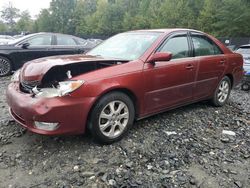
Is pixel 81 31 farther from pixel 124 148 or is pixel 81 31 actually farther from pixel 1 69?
pixel 124 148

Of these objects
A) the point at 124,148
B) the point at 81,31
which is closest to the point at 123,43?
the point at 124,148

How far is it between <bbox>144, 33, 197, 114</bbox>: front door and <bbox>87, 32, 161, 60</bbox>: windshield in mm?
245

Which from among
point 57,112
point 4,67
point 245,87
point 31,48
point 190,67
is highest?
point 190,67

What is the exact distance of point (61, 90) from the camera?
3504mm

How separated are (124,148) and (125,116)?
0.44 meters

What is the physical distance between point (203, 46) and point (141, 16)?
1706 inches

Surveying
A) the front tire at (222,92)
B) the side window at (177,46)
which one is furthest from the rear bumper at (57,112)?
the front tire at (222,92)

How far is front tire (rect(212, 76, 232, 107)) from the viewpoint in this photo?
19.2 feet

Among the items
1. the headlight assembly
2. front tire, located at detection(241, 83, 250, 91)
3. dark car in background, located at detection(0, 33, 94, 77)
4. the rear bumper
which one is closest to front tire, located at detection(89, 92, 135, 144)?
the rear bumper

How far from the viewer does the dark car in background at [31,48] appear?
349 inches

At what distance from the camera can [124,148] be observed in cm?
389

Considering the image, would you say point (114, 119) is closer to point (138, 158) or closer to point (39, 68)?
point (138, 158)

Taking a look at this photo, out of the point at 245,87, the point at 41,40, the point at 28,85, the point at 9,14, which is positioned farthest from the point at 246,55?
the point at 9,14

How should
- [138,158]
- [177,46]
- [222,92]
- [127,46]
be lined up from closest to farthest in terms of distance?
[138,158] < [127,46] < [177,46] < [222,92]
